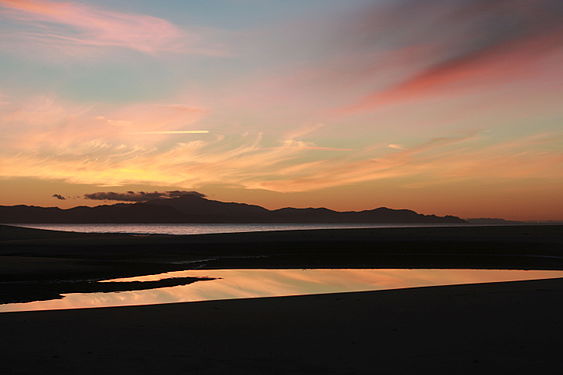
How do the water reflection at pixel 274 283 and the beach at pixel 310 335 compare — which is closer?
the beach at pixel 310 335

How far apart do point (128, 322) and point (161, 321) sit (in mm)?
864

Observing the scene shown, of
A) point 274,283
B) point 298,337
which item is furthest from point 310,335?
point 274,283

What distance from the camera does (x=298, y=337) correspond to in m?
11.5

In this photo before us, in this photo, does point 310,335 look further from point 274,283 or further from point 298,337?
point 274,283

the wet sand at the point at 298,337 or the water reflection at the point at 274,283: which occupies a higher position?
the wet sand at the point at 298,337

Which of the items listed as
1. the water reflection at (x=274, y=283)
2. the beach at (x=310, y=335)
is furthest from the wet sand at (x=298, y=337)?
the water reflection at (x=274, y=283)

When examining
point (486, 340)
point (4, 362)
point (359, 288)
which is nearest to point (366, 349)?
point (486, 340)

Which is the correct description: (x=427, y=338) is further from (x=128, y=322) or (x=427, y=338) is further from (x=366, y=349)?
(x=128, y=322)

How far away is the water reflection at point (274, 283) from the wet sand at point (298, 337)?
4431 mm

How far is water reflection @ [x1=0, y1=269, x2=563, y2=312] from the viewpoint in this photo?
19594 millimetres

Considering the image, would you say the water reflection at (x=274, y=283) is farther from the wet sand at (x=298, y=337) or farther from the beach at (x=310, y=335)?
the wet sand at (x=298, y=337)

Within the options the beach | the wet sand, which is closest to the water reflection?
the beach

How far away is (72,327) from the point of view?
41.2 ft

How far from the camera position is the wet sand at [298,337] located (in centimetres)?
916
